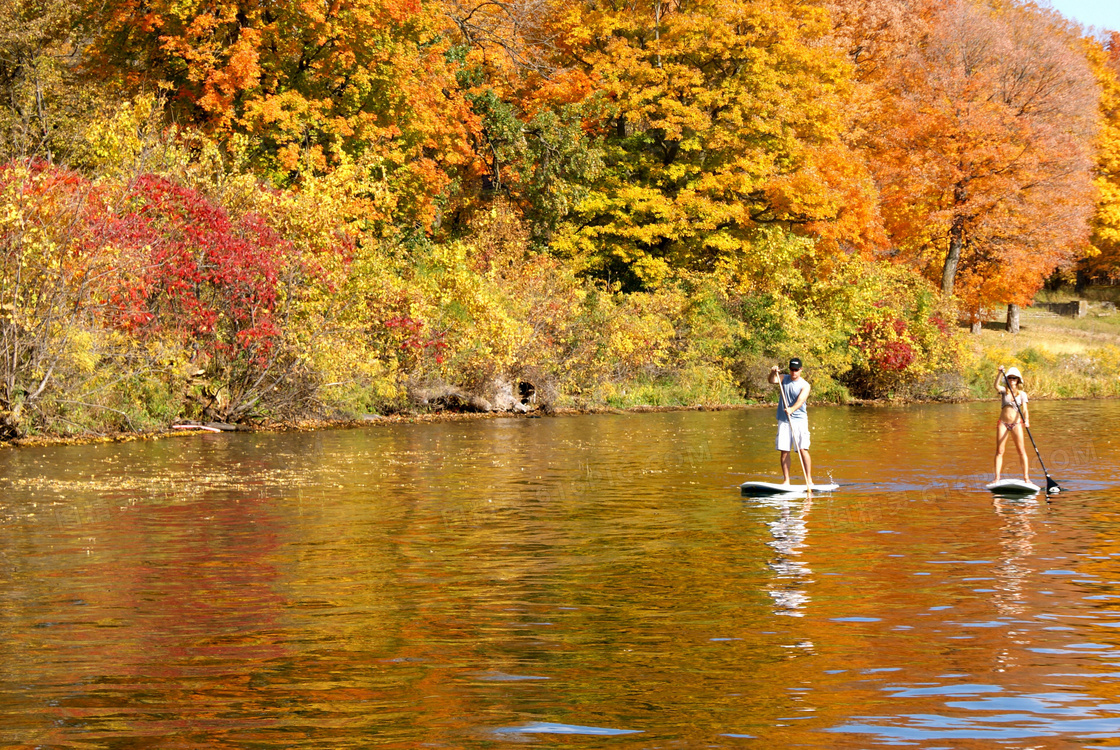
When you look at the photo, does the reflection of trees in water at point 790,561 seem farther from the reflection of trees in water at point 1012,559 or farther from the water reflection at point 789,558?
the reflection of trees in water at point 1012,559

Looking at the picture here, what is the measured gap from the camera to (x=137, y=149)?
34.2 meters

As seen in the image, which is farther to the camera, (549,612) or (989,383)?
(989,383)

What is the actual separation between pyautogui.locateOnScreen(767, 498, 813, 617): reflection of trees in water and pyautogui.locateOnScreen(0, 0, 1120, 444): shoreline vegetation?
1726cm

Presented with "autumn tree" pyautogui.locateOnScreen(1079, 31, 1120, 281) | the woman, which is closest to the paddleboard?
the woman

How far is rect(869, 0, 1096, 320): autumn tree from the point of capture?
61.0 metres

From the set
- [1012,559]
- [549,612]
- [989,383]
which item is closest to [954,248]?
[989,383]

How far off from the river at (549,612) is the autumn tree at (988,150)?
41612mm

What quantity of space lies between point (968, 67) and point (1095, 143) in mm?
11078

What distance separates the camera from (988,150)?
60312mm

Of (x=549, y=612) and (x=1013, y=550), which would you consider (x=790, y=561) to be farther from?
(x=549, y=612)

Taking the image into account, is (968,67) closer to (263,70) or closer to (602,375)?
(602,375)

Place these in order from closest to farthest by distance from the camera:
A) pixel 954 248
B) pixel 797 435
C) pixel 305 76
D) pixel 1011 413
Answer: pixel 1011 413 → pixel 797 435 → pixel 305 76 → pixel 954 248

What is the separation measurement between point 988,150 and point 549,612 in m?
54.5

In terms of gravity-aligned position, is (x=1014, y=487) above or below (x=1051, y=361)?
below
